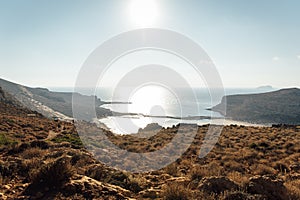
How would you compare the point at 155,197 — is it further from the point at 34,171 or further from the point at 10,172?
the point at 10,172

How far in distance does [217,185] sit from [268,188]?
3.68ft

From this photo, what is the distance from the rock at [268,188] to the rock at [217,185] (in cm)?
37

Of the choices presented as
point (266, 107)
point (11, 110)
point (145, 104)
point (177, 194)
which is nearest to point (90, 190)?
point (177, 194)

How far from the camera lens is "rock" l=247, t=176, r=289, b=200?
16.8 feet

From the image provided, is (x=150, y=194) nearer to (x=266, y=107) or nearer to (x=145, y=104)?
(x=145, y=104)

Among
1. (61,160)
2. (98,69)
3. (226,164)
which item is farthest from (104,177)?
(226,164)

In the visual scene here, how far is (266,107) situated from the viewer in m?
96.3

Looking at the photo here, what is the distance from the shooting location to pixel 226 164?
462 inches

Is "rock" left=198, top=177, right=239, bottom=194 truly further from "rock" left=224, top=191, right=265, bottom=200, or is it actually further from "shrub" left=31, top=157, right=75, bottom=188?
"shrub" left=31, top=157, right=75, bottom=188

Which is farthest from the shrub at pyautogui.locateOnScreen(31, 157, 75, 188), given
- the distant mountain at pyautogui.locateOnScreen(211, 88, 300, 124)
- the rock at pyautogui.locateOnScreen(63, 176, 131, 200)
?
the distant mountain at pyautogui.locateOnScreen(211, 88, 300, 124)

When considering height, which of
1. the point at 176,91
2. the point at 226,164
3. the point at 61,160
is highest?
the point at 176,91

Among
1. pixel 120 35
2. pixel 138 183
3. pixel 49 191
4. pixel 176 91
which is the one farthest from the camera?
pixel 176 91

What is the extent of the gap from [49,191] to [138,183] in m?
2.57

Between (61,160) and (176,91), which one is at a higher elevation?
(176,91)
